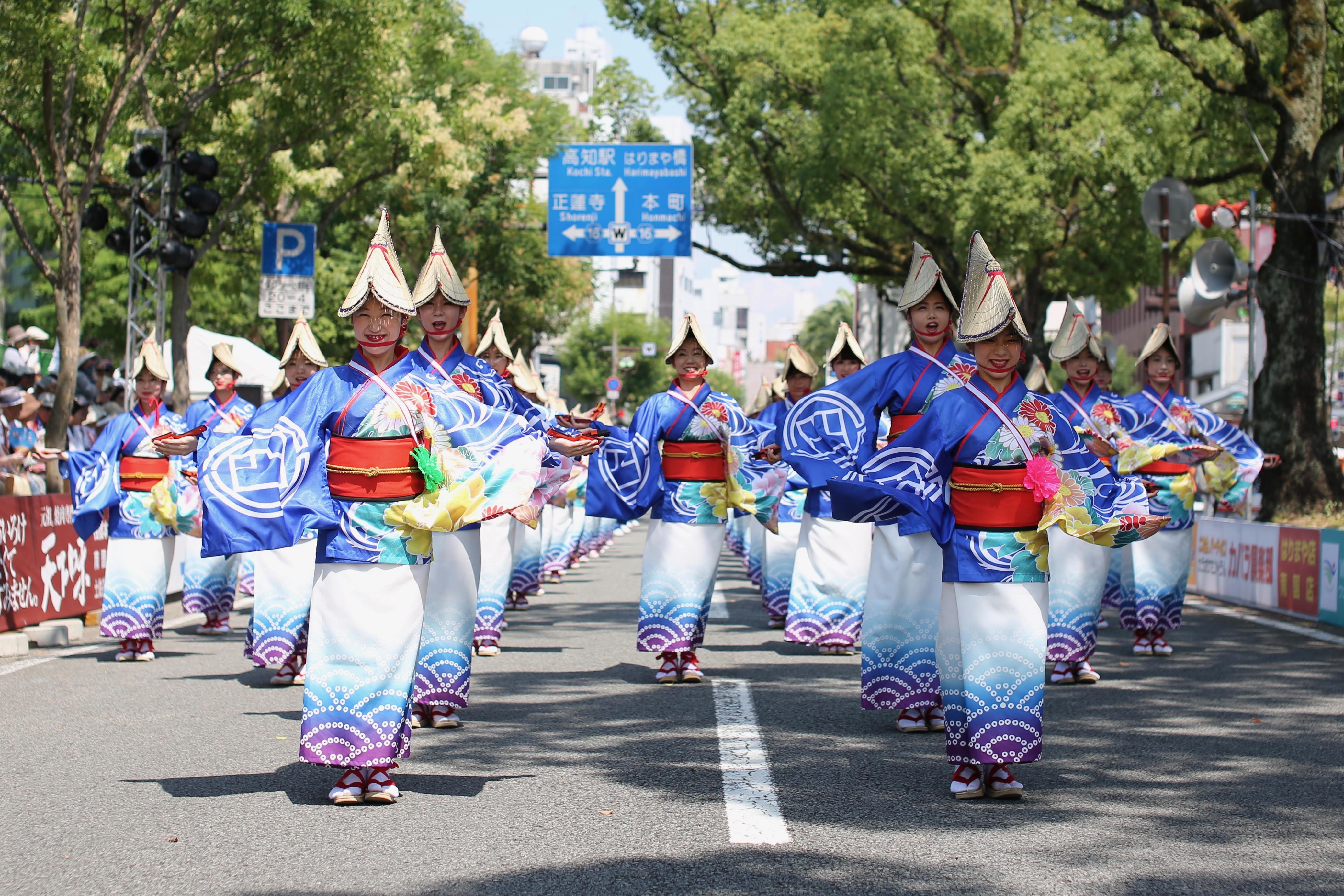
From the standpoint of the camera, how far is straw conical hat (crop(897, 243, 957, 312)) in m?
7.38

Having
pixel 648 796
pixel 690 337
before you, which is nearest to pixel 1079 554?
pixel 690 337

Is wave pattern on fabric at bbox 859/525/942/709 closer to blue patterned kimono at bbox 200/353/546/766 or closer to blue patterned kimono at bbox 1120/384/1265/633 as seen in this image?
blue patterned kimono at bbox 200/353/546/766

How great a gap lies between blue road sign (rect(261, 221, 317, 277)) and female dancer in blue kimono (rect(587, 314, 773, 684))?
34.1ft

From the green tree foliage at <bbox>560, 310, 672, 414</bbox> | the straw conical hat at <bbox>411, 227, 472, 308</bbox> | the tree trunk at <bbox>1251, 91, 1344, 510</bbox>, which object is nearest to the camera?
the straw conical hat at <bbox>411, 227, 472, 308</bbox>

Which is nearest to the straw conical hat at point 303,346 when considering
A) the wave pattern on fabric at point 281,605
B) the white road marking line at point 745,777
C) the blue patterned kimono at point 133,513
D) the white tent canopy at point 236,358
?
the wave pattern on fabric at point 281,605

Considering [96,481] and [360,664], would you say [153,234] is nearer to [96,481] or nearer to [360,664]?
[96,481]

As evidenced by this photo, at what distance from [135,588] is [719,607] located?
19.4 feet

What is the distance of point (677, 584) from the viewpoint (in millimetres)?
9312

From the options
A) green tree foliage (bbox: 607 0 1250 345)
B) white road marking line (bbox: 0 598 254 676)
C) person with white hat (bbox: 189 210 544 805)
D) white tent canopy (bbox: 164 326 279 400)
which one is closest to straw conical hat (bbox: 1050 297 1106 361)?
person with white hat (bbox: 189 210 544 805)

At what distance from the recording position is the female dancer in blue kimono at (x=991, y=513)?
19.4 ft

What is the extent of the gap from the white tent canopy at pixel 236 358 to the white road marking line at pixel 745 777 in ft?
59.5

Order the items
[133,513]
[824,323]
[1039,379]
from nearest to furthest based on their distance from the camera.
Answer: [133,513] → [1039,379] → [824,323]

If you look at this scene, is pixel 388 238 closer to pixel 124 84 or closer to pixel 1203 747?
pixel 1203 747

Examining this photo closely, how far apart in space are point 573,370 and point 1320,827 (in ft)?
253
